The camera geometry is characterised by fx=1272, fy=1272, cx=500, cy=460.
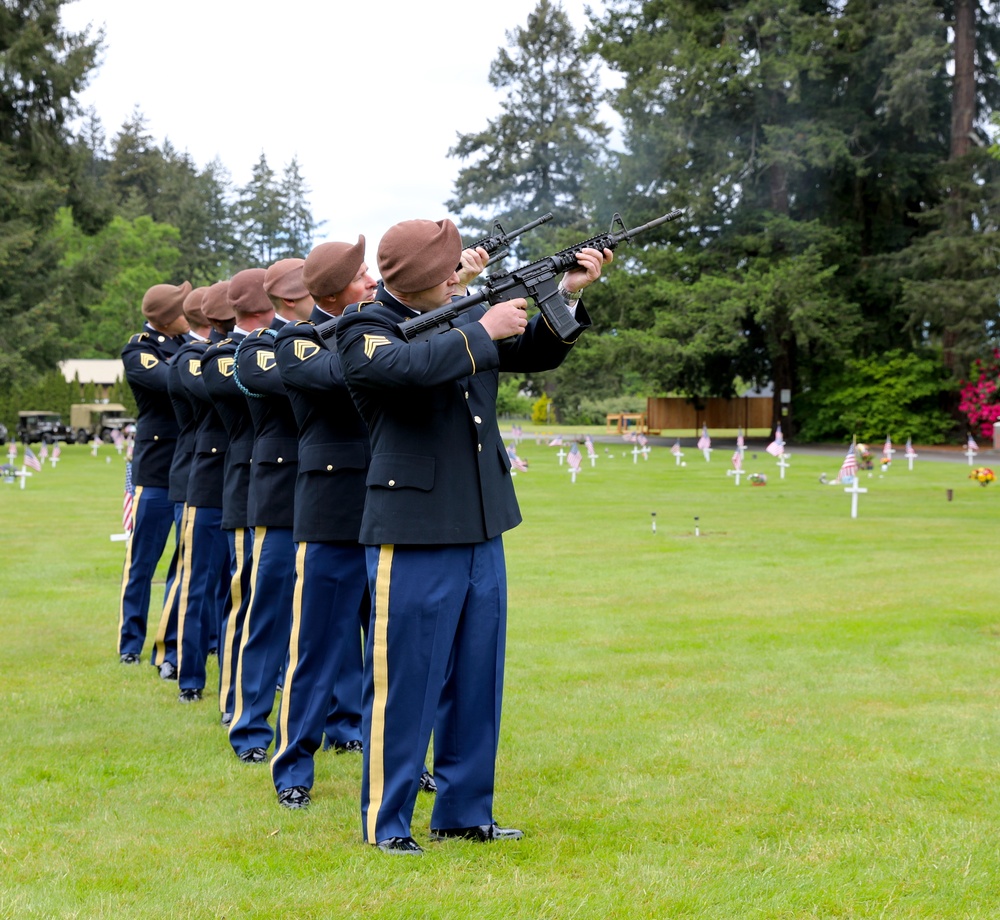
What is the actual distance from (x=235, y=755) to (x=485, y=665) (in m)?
2.03

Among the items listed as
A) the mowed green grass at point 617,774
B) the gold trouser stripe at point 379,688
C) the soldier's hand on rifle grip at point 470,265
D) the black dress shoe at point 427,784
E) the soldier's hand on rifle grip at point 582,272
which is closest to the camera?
the mowed green grass at point 617,774

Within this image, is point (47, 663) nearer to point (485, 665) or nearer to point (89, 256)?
point (485, 665)

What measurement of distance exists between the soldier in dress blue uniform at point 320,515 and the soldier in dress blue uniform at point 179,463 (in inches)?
90.9

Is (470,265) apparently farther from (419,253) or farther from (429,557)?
(429,557)

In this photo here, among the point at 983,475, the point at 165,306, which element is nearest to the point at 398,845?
the point at 165,306

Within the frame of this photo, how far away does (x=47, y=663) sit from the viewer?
864 cm

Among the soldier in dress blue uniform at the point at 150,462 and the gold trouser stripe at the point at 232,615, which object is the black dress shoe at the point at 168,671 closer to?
the soldier in dress blue uniform at the point at 150,462

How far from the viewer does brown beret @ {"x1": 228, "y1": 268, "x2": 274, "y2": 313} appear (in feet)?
21.7

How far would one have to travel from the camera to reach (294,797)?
17.8ft

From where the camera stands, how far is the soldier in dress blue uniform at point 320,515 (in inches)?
218

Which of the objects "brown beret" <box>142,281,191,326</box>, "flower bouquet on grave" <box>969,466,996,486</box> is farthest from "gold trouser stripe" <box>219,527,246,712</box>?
"flower bouquet on grave" <box>969,466,996,486</box>

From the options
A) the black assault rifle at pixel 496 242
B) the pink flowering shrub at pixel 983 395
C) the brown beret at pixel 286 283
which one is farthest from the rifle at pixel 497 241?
the pink flowering shrub at pixel 983 395

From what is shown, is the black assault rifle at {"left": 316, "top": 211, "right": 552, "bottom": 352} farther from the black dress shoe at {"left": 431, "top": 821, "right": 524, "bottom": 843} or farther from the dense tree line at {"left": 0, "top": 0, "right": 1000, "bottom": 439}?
the dense tree line at {"left": 0, "top": 0, "right": 1000, "bottom": 439}

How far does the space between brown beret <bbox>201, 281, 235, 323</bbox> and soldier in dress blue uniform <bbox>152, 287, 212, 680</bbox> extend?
39cm
